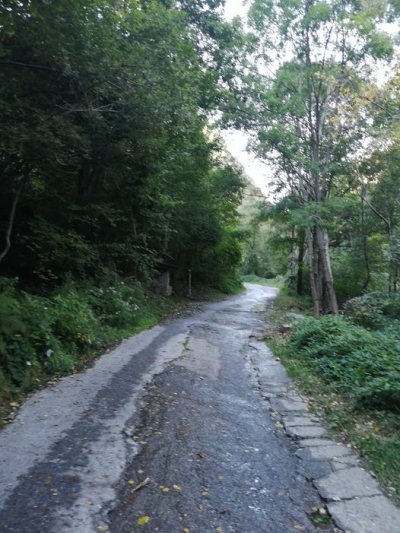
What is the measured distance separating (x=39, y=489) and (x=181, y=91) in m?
8.03

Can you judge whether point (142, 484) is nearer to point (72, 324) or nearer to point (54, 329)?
point (54, 329)

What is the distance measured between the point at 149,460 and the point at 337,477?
1922mm

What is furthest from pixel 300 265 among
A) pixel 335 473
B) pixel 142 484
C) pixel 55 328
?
pixel 142 484

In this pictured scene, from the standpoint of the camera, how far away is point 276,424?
574 centimetres

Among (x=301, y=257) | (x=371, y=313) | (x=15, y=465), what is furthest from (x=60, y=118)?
(x=301, y=257)

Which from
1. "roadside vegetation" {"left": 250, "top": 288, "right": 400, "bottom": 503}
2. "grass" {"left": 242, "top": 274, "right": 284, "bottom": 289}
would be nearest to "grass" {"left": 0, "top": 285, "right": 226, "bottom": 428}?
"roadside vegetation" {"left": 250, "top": 288, "right": 400, "bottom": 503}

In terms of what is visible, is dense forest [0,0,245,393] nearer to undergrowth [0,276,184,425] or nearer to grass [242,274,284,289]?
undergrowth [0,276,184,425]

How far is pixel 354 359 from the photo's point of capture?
784cm

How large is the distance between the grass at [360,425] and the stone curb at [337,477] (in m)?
0.14

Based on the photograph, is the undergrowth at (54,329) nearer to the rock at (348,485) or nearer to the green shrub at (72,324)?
the green shrub at (72,324)

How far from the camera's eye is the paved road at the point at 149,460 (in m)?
3.34

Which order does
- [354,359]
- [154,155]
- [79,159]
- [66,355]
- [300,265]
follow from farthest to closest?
[300,265] → [154,155] → [79,159] → [354,359] → [66,355]

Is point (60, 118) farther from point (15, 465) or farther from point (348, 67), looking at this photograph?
point (348, 67)

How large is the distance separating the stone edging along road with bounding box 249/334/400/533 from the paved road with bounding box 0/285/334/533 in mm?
145
